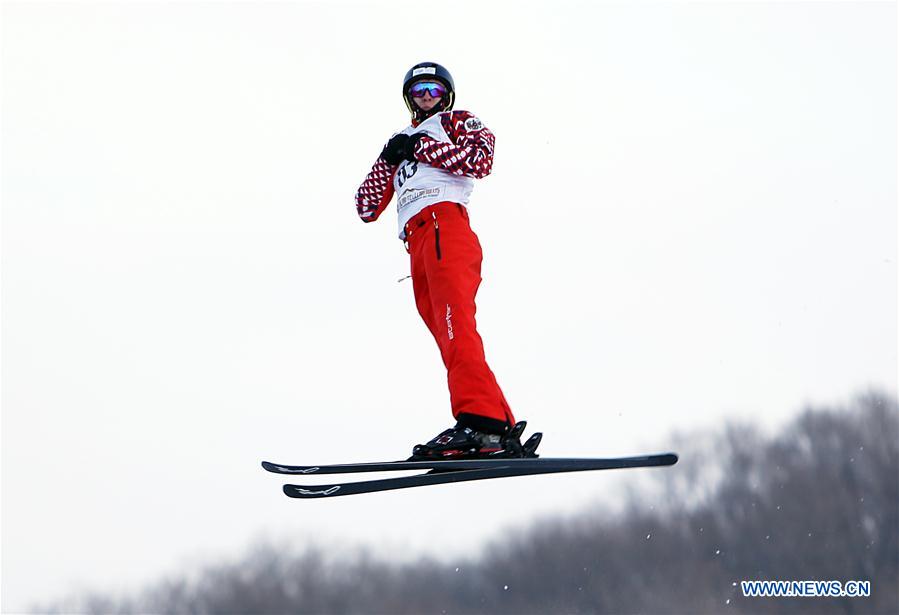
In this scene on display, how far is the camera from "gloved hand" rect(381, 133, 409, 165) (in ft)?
20.7

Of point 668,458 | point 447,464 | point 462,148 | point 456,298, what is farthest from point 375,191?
point 668,458

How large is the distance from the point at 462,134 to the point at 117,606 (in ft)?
109

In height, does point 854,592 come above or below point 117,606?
below

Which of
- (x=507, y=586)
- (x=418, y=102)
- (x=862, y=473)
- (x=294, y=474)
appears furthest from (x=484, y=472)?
(x=862, y=473)

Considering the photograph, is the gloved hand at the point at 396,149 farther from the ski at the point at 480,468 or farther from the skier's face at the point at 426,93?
the ski at the point at 480,468

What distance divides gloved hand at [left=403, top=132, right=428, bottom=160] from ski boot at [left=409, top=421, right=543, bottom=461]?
5.55ft

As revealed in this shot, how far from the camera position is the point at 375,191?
661 cm

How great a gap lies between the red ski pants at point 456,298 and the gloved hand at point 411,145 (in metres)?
0.38

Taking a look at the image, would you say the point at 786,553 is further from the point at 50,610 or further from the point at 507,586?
the point at 50,610

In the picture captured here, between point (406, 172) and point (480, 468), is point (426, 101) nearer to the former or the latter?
point (406, 172)

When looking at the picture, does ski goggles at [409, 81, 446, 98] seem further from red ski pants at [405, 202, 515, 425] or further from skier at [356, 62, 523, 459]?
red ski pants at [405, 202, 515, 425]

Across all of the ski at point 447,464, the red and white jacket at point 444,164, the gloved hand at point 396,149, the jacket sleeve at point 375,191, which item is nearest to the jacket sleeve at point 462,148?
the red and white jacket at point 444,164

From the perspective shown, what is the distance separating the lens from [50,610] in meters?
34.8

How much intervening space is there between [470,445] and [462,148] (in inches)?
69.4
